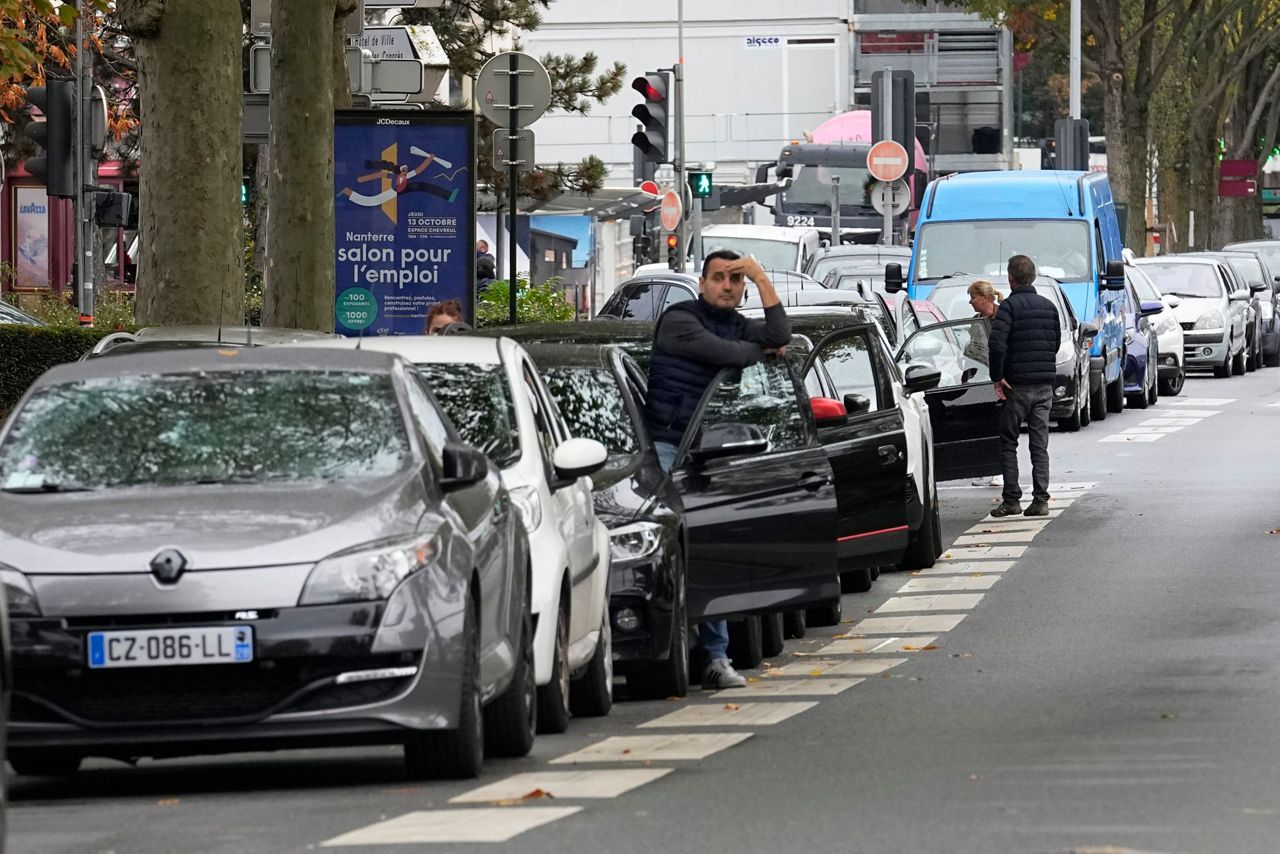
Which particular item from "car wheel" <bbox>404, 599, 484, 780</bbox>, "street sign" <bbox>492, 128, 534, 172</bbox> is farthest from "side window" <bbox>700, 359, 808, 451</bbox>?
"street sign" <bbox>492, 128, 534, 172</bbox>

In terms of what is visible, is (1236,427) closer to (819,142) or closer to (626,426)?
(626,426)

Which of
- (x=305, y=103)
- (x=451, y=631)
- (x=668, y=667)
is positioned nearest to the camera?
(x=451, y=631)

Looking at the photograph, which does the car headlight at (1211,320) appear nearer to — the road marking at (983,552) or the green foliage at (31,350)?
the green foliage at (31,350)

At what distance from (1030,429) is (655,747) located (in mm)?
12440

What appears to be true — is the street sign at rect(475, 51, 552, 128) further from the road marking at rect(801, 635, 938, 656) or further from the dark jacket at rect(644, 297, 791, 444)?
the dark jacket at rect(644, 297, 791, 444)

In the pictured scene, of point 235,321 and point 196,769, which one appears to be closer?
point 196,769

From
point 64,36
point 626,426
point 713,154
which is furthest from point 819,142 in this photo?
point 626,426

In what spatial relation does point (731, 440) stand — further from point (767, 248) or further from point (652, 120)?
point (767, 248)

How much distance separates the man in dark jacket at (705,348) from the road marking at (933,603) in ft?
10.1

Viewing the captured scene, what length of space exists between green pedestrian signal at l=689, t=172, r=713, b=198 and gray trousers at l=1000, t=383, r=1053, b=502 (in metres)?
17.9

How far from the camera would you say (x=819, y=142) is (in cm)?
7706

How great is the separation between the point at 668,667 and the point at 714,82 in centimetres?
8228

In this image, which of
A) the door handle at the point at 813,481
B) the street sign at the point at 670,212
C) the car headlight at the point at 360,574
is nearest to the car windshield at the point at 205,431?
the car headlight at the point at 360,574

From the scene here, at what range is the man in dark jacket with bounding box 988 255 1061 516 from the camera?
22344mm
